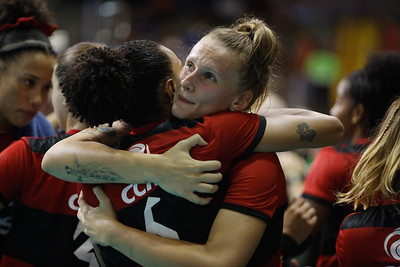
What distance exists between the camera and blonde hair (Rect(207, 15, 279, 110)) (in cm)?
144

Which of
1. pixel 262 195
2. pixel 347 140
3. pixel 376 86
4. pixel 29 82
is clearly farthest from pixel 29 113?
pixel 376 86

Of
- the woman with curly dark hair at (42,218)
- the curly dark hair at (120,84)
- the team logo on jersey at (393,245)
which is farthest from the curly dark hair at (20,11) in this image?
the team logo on jersey at (393,245)

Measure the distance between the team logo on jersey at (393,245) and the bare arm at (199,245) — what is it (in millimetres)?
370

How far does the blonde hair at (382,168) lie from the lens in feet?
4.54

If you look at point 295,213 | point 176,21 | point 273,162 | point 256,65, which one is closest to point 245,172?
point 273,162

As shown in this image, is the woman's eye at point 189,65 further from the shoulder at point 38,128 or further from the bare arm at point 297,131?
the shoulder at point 38,128

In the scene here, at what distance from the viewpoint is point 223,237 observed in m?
1.23

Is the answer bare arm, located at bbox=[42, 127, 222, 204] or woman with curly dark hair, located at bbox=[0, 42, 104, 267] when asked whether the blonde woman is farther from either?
woman with curly dark hair, located at bbox=[0, 42, 104, 267]

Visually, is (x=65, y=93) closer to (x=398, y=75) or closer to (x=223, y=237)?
(x=223, y=237)

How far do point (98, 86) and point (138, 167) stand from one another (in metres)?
0.25

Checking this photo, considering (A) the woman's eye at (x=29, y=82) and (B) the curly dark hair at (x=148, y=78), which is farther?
(A) the woman's eye at (x=29, y=82)

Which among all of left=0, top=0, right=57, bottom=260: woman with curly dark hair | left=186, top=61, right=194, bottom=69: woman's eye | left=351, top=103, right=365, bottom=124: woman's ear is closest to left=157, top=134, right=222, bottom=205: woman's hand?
left=186, top=61, right=194, bottom=69: woman's eye

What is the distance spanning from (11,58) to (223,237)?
4.43 ft

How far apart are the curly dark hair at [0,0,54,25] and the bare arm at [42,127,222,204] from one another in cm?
108
